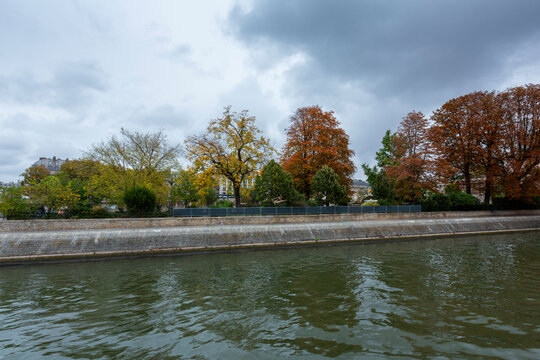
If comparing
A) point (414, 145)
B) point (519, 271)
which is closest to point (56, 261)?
point (519, 271)

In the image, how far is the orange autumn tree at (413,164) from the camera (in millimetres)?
36375

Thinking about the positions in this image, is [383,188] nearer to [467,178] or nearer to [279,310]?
[467,178]

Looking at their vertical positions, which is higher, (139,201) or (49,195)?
(49,195)

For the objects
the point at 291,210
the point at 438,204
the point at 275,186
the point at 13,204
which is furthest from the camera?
the point at 438,204

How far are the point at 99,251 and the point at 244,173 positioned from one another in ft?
54.8

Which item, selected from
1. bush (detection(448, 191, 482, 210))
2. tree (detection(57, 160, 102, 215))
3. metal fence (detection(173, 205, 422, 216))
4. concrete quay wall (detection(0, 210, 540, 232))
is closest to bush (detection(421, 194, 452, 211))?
bush (detection(448, 191, 482, 210))

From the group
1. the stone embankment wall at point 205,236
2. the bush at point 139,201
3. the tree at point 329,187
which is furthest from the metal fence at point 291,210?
the tree at point 329,187

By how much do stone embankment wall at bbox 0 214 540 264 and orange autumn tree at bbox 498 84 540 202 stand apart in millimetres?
11104

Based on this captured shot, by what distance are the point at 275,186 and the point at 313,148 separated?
10252mm

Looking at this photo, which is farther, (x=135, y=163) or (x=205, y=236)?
(x=135, y=163)

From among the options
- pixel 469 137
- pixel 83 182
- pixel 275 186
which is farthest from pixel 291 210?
pixel 469 137

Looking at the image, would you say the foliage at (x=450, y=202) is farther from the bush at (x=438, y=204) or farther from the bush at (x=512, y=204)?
the bush at (x=512, y=204)

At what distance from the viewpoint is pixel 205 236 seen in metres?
23.4

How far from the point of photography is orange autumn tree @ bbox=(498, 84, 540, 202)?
37.0 m
